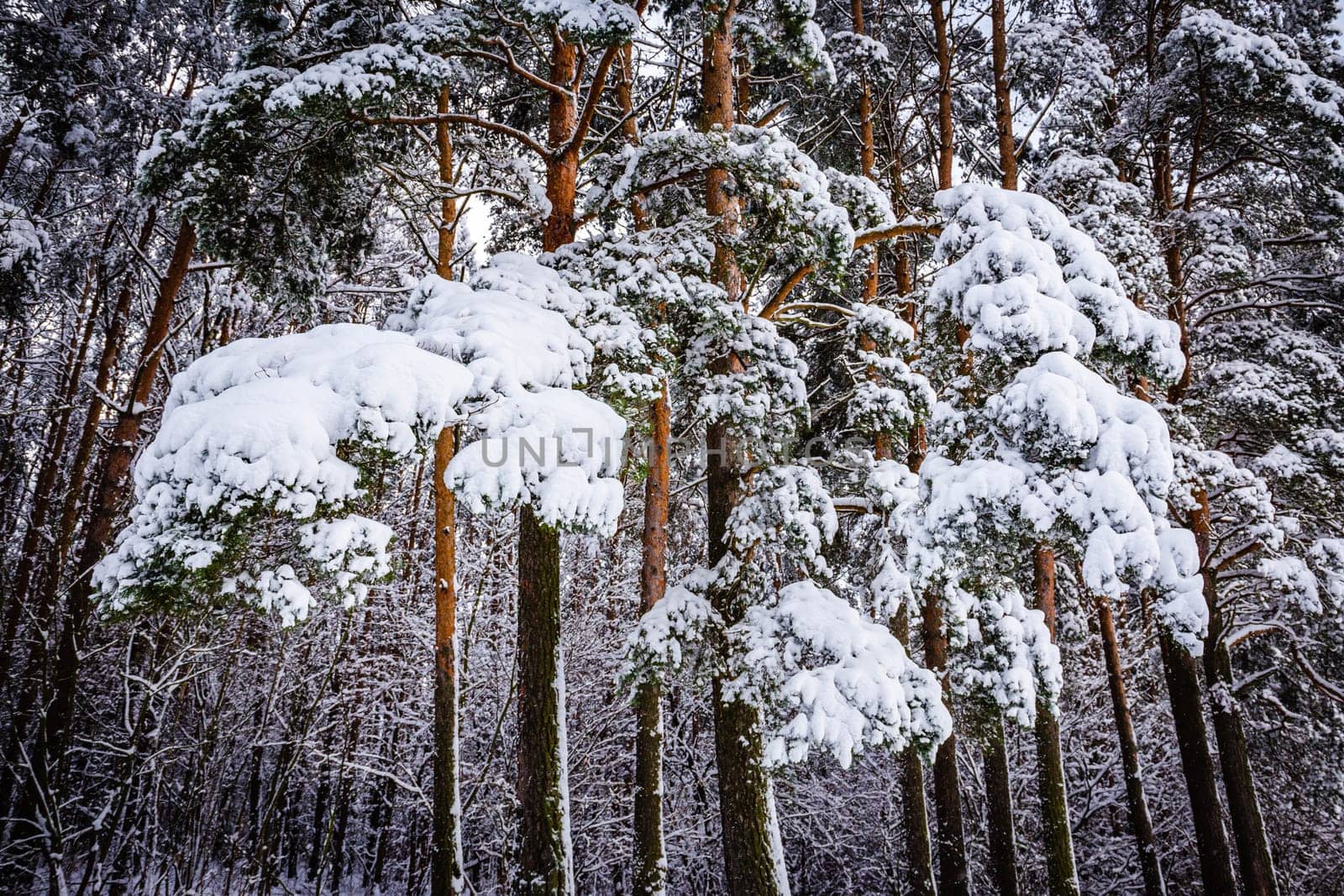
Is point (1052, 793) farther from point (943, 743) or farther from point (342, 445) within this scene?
point (342, 445)

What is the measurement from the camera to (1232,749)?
895 centimetres

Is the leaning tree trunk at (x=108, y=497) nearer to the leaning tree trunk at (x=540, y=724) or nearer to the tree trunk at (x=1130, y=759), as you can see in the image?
the leaning tree trunk at (x=540, y=724)

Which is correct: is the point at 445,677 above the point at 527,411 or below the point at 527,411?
below

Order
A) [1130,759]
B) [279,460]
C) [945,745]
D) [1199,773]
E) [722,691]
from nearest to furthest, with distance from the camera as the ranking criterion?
[279,460], [722,691], [1199,773], [945,745], [1130,759]

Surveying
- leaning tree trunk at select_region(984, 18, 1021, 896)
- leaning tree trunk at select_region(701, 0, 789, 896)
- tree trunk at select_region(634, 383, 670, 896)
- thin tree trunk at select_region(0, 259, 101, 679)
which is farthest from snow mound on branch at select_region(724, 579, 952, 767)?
thin tree trunk at select_region(0, 259, 101, 679)

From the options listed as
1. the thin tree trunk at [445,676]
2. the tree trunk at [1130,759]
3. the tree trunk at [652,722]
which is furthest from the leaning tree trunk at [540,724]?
the tree trunk at [1130,759]

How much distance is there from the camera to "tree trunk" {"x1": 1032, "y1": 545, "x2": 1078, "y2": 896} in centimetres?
804

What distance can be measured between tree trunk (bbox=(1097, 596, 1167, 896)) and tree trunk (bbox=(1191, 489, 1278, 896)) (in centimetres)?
112

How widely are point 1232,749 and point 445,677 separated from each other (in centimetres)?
1061

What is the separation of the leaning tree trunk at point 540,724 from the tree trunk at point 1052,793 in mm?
5908

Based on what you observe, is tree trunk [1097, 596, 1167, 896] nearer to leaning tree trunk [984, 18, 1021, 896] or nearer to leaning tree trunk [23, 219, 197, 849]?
leaning tree trunk [984, 18, 1021, 896]

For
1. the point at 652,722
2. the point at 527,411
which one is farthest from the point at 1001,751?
the point at 527,411

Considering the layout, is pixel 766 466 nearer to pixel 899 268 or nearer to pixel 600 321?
pixel 600 321

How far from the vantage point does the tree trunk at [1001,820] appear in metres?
8.88
